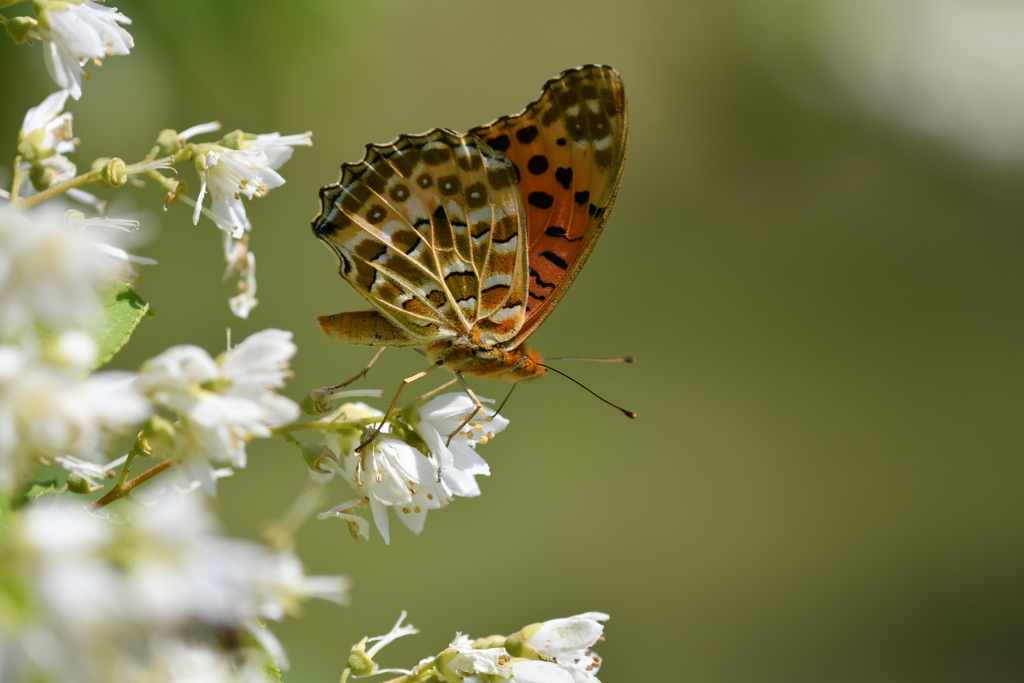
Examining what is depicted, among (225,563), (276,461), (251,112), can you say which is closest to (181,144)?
(225,563)

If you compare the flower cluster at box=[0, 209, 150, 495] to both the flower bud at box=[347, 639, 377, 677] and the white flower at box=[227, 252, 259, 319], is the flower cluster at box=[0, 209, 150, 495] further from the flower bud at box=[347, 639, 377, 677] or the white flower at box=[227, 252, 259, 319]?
the white flower at box=[227, 252, 259, 319]

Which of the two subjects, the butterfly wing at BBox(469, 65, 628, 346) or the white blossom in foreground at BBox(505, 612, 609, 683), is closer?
the white blossom in foreground at BBox(505, 612, 609, 683)

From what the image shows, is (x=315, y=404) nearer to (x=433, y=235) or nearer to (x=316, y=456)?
(x=316, y=456)

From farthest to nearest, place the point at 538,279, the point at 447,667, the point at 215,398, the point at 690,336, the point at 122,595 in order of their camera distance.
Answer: the point at 690,336, the point at 538,279, the point at 447,667, the point at 215,398, the point at 122,595

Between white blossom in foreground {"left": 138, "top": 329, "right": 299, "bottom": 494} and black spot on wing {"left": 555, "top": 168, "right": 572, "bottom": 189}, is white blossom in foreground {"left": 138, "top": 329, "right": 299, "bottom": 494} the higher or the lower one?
the lower one

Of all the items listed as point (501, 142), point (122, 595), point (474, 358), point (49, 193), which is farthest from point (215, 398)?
point (501, 142)

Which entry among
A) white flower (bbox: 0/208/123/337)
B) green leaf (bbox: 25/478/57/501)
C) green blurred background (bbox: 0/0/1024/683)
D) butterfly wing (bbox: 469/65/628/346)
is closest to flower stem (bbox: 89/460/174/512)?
green leaf (bbox: 25/478/57/501)

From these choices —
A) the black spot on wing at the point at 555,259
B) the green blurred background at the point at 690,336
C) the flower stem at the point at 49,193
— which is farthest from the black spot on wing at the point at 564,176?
the green blurred background at the point at 690,336

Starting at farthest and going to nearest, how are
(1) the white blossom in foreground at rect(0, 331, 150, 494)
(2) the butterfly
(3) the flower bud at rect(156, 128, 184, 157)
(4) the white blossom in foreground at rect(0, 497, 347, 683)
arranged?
(2) the butterfly
(3) the flower bud at rect(156, 128, 184, 157)
(1) the white blossom in foreground at rect(0, 331, 150, 494)
(4) the white blossom in foreground at rect(0, 497, 347, 683)

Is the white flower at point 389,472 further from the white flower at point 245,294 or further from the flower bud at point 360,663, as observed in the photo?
the white flower at point 245,294
